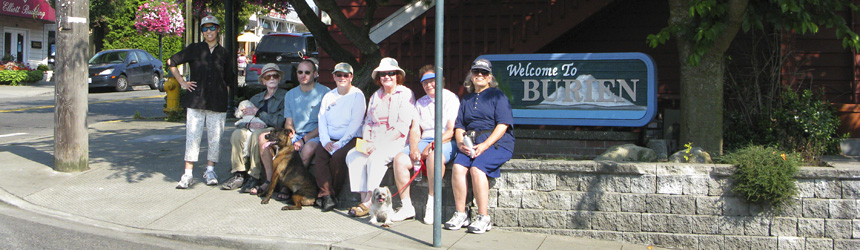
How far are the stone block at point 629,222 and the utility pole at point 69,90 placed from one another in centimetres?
569

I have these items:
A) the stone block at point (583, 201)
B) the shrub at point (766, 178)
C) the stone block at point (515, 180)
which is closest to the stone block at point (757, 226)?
the shrub at point (766, 178)

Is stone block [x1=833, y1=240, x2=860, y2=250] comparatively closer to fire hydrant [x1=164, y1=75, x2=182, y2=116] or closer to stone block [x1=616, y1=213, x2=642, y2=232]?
stone block [x1=616, y1=213, x2=642, y2=232]

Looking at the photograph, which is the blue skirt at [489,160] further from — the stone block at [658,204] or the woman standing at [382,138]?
the stone block at [658,204]

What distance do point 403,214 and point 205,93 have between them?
8.30 feet

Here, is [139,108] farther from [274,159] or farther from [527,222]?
[527,222]

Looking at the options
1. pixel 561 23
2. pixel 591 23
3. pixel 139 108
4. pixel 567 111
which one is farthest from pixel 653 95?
pixel 139 108

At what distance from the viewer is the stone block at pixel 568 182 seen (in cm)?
646

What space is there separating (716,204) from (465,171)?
84.4 inches

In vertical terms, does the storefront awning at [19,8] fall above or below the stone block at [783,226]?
above

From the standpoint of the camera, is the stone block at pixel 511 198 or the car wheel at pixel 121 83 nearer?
the stone block at pixel 511 198

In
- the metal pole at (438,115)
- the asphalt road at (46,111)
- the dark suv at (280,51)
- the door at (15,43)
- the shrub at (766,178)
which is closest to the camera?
the metal pole at (438,115)

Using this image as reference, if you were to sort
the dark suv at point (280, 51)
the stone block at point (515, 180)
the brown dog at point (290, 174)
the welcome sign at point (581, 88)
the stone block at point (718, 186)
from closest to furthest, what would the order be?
the stone block at point (718, 186) < the stone block at point (515, 180) < the brown dog at point (290, 174) < the welcome sign at point (581, 88) < the dark suv at point (280, 51)

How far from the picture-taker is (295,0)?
8820 mm

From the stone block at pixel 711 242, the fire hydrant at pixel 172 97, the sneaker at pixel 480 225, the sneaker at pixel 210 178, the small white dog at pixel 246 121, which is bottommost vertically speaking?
the stone block at pixel 711 242
